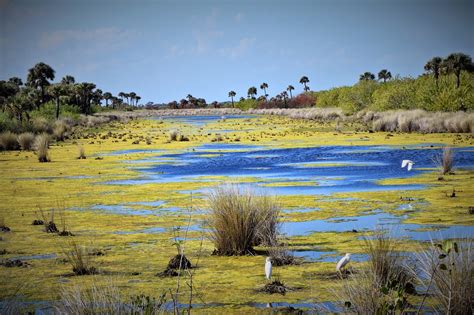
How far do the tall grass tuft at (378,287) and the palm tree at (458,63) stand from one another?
59933 mm

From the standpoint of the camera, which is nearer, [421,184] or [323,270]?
[323,270]

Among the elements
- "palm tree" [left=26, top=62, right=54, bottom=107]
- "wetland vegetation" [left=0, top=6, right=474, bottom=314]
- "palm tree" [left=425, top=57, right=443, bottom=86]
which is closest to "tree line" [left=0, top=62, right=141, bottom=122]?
"palm tree" [left=26, top=62, right=54, bottom=107]

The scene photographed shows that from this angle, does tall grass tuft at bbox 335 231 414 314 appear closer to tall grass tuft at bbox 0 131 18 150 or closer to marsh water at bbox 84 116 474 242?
marsh water at bbox 84 116 474 242

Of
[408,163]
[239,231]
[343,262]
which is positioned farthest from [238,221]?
[408,163]

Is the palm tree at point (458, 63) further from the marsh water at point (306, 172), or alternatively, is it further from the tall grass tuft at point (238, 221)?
the tall grass tuft at point (238, 221)

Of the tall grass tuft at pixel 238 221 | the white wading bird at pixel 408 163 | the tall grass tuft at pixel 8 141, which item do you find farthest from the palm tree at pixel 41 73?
the tall grass tuft at pixel 238 221

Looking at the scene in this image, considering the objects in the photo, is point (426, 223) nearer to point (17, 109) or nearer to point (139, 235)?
point (139, 235)

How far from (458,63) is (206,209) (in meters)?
59.0

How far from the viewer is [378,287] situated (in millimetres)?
6488

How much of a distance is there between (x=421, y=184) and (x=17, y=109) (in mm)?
47957

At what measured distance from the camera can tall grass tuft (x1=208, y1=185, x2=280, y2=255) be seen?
1162cm

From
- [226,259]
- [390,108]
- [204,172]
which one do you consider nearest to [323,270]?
[226,259]

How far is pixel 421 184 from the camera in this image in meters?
20.5

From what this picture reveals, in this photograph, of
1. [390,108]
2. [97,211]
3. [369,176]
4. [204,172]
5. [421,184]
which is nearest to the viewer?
[97,211]
